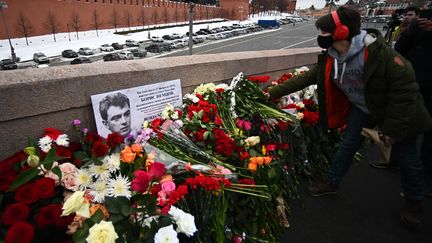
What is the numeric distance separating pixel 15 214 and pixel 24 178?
0.67 feet

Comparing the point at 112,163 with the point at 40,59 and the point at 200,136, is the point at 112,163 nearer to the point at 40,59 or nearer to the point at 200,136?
the point at 200,136

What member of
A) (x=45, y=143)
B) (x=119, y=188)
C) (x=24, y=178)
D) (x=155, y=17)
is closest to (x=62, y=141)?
(x=45, y=143)

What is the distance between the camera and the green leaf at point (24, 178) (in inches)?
57.0

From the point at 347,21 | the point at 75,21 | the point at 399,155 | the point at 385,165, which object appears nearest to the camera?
the point at 347,21

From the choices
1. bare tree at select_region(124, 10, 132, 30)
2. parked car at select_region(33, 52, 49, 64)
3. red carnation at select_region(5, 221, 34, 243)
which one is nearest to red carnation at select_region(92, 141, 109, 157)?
red carnation at select_region(5, 221, 34, 243)

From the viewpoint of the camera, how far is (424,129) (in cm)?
233

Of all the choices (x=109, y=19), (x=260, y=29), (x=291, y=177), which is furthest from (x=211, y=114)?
(x=260, y=29)

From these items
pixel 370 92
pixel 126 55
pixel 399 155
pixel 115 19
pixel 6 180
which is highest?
pixel 115 19

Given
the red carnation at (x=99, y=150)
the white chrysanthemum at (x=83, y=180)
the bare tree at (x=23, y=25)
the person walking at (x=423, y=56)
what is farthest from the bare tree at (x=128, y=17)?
the white chrysanthemum at (x=83, y=180)

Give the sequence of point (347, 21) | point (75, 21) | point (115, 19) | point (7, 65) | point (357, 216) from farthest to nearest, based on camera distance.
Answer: point (115, 19) → point (75, 21) → point (7, 65) → point (357, 216) → point (347, 21)

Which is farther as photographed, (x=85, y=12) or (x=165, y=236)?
(x=85, y=12)

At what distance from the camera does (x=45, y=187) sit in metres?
1.50

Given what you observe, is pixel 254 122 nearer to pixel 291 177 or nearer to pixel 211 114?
pixel 211 114

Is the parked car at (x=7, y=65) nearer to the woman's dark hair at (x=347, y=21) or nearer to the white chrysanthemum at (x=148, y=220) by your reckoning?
the white chrysanthemum at (x=148, y=220)
